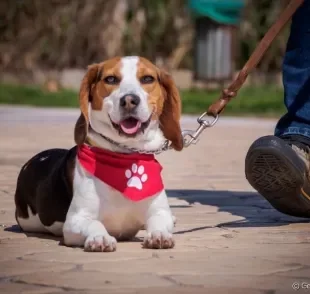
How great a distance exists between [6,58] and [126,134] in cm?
1555

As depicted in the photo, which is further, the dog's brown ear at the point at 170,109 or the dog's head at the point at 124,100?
the dog's brown ear at the point at 170,109

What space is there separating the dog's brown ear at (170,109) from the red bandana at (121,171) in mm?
198

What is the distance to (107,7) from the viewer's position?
19453 millimetres

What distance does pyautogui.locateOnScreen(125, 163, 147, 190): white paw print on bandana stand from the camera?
457 cm

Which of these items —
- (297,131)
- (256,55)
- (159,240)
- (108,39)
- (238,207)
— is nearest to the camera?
(159,240)

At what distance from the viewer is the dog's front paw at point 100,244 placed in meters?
4.33

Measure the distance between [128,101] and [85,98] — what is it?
0.88 feet

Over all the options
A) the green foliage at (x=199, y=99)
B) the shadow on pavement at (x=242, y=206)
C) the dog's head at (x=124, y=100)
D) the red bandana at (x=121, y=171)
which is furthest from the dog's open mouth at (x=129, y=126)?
the green foliage at (x=199, y=99)

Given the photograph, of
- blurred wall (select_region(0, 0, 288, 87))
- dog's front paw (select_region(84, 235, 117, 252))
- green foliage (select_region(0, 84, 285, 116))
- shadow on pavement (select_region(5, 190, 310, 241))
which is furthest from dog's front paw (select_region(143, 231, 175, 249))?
blurred wall (select_region(0, 0, 288, 87))

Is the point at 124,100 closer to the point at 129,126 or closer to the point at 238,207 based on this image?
the point at 129,126

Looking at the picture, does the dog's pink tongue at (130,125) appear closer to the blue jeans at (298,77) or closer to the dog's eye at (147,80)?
the dog's eye at (147,80)

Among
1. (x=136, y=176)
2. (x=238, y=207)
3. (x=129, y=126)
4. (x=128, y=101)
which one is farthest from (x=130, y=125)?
(x=238, y=207)

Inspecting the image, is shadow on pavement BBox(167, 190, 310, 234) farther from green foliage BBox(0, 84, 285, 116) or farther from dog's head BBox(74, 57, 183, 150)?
green foliage BBox(0, 84, 285, 116)

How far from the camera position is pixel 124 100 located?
4410mm
